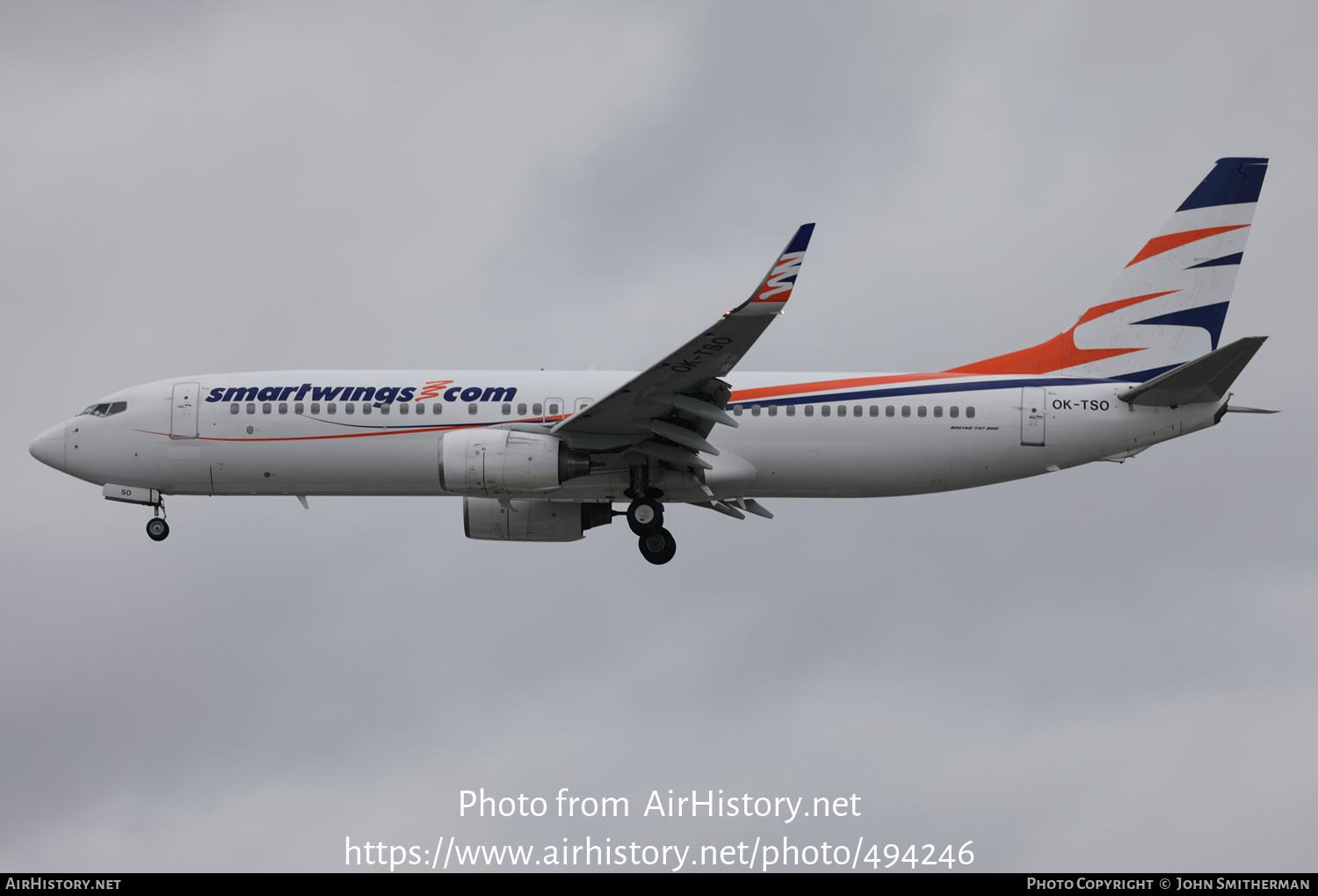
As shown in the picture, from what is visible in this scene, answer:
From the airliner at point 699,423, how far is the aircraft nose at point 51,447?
6cm

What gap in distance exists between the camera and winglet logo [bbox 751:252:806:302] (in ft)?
84.5

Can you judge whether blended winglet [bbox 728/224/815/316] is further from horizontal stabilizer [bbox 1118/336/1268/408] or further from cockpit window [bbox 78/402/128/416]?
cockpit window [bbox 78/402/128/416]

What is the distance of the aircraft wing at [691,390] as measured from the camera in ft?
85.9

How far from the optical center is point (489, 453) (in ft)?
98.0

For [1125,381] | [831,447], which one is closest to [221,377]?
[831,447]

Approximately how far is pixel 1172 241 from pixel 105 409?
985 inches

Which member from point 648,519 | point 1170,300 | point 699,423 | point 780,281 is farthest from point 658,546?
point 1170,300

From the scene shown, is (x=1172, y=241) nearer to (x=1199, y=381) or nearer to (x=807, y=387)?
(x=1199, y=381)

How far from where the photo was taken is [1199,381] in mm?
30359

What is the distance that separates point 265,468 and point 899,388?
1413cm

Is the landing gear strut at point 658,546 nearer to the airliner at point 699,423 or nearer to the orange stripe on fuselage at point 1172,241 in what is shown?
the airliner at point 699,423

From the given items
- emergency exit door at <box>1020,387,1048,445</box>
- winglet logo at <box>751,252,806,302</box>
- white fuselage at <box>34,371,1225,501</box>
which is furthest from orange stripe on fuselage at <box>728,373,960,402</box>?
winglet logo at <box>751,252,806,302</box>

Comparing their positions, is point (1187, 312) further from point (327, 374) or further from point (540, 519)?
point (327, 374)

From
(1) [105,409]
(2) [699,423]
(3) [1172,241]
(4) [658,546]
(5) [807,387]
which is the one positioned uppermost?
(3) [1172,241]
